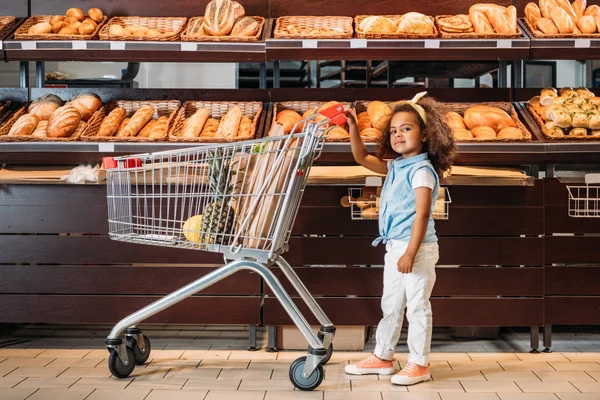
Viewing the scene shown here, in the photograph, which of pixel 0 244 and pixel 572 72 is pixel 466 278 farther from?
pixel 572 72

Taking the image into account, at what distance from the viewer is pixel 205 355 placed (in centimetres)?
379

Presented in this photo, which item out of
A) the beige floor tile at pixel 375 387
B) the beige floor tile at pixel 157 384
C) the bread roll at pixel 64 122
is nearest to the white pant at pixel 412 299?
the beige floor tile at pixel 375 387

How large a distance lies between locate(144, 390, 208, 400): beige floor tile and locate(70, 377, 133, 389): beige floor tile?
0.20 metres

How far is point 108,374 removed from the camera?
11.1ft

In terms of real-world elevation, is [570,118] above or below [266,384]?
above

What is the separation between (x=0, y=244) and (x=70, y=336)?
72 cm

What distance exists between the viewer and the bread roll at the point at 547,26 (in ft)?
12.8

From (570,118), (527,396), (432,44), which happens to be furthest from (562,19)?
(527,396)

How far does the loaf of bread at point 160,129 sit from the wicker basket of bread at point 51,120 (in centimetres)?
35

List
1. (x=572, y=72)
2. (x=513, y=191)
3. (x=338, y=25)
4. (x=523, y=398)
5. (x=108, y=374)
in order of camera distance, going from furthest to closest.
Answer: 1. (x=572, y=72)
2. (x=338, y=25)
3. (x=513, y=191)
4. (x=108, y=374)
5. (x=523, y=398)

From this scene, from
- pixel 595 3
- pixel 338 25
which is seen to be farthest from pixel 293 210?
pixel 595 3

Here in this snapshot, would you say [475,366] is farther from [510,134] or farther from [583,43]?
[583,43]

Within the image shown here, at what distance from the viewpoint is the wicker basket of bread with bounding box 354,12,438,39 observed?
384cm

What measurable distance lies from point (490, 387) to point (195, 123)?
2.02 metres
